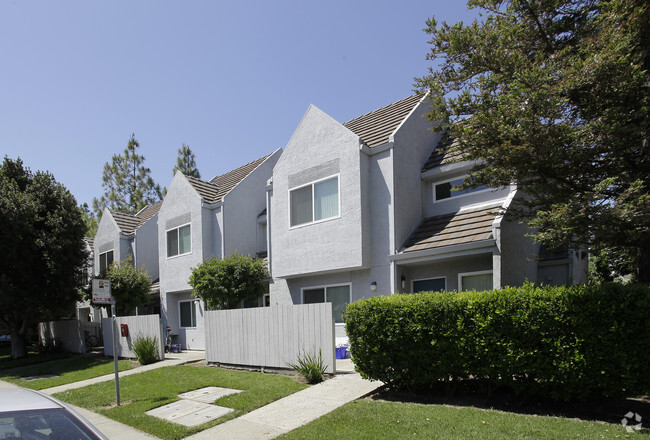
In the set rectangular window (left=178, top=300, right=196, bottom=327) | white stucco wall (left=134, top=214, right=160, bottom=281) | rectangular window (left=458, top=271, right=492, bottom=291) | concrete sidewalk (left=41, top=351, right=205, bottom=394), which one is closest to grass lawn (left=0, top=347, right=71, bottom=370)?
rectangular window (left=178, top=300, right=196, bottom=327)

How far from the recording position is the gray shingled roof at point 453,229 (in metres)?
11.1

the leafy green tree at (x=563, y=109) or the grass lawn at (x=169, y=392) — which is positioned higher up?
the leafy green tree at (x=563, y=109)

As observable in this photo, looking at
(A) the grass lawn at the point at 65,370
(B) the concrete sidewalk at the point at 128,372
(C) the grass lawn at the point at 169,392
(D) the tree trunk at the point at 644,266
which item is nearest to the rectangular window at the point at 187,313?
(A) the grass lawn at the point at 65,370

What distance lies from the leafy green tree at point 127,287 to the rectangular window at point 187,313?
165 centimetres

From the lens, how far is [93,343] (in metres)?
21.3

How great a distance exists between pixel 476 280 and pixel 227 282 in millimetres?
7810

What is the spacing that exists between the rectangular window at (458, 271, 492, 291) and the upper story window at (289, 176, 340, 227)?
12.9ft

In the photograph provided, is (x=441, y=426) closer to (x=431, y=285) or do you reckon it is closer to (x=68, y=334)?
(x=431, y=285)

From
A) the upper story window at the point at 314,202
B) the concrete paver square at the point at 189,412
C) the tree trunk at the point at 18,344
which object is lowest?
the tree trunk at the point at 18,344

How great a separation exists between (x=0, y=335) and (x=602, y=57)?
123 feet

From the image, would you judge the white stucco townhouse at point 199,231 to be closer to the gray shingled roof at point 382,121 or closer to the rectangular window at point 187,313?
the rectangular window at point 187,313

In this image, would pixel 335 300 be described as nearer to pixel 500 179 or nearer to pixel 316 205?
pixel 316 205

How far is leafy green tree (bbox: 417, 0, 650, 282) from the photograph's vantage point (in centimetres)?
647

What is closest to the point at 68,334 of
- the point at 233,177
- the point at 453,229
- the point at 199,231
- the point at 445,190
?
the point at 199,231
